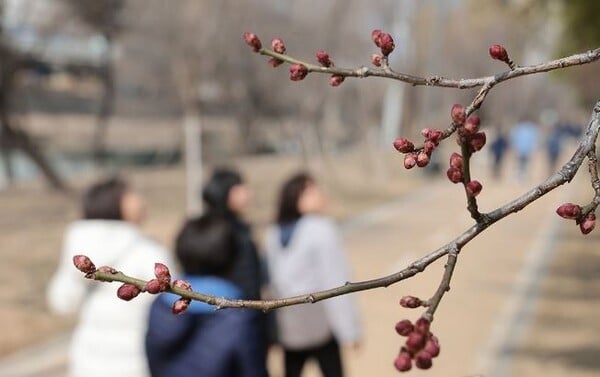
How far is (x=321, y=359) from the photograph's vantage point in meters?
5.00

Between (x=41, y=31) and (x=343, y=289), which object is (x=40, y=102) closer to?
(x=41, y=31)

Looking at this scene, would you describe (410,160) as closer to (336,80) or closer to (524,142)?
(336,80)

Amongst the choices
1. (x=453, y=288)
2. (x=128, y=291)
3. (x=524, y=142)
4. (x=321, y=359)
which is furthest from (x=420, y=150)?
(x=524, y=142)

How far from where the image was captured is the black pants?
497 centimetres

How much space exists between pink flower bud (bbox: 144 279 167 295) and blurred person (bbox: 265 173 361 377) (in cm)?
360

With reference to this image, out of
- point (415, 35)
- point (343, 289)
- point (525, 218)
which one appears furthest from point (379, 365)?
point (415, 35)

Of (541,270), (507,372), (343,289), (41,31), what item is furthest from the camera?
(41,31)

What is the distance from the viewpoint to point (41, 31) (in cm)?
1600

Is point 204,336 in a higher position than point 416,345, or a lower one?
higher

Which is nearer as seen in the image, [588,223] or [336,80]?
[588,223]

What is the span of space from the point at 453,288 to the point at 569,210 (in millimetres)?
9994

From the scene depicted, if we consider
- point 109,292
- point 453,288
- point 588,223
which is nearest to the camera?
point 588,223

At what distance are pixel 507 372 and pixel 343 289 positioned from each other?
650 cm

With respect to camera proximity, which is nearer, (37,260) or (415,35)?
(37,260)
